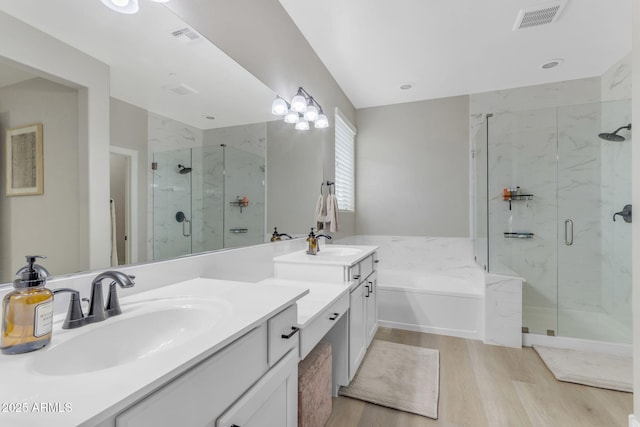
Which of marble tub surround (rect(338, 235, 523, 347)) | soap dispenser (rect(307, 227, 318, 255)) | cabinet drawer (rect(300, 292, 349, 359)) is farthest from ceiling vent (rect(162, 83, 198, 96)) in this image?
marble tub surround (rect(338, 235, 523, 347))

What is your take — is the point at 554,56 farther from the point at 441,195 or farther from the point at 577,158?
the point at 441,195

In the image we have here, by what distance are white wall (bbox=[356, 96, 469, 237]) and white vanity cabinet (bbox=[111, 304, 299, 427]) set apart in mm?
2798

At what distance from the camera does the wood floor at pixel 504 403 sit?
1562mm

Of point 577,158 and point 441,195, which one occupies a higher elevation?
point 577,158

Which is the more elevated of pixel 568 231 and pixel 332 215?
pixel 332 215

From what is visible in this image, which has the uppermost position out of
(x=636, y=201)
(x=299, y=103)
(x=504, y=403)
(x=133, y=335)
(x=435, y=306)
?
(x=299, y=103)

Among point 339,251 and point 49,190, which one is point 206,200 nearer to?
point 49,190

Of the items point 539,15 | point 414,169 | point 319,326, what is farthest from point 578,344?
point 539,15

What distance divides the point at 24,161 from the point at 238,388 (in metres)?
0.79

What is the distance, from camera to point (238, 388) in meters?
0.72

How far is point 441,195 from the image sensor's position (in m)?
3.38

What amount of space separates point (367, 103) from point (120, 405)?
3708 millimetres

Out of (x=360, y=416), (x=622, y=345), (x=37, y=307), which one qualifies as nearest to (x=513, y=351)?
(x=622, y=345)

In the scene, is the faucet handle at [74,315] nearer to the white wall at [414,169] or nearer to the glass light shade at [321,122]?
the glass light shade at [321,122]
